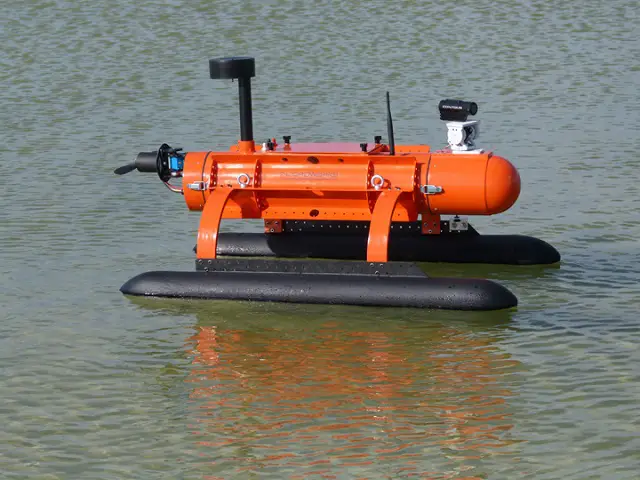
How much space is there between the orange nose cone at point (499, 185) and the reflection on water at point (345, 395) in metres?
1.00

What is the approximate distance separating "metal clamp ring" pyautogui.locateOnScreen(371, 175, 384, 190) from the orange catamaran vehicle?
3 cm

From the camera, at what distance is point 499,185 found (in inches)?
456

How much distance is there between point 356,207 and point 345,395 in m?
2.90

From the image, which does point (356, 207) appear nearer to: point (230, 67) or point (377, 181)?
point (377, 181)

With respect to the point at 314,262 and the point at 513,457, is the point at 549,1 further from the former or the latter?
the point at 513,457

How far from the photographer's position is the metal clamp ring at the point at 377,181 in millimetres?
11734

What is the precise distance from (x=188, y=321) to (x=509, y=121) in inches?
397

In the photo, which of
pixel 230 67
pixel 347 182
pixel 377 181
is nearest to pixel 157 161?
pixel 230 67

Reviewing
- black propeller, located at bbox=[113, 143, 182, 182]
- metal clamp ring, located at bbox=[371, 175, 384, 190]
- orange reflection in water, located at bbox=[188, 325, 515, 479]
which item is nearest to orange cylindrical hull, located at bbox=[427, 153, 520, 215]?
metal clamp ring, located at bbox=[371, 175, 384, 190]

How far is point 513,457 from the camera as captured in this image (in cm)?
832

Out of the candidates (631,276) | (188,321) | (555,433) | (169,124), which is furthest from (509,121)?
(555,433)

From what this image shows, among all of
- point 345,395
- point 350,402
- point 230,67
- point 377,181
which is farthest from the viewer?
point 230,67

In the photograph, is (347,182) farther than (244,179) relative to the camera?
No

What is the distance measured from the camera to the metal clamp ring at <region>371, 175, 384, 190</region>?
1173cm
